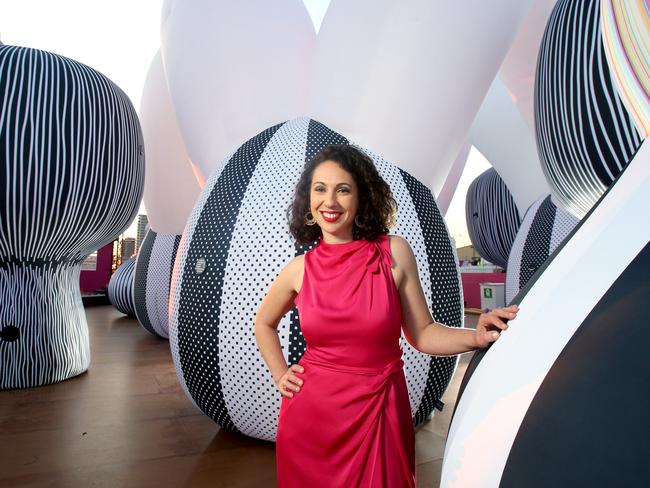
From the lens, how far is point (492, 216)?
4438 millimetres

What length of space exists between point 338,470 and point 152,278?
9.48 feet

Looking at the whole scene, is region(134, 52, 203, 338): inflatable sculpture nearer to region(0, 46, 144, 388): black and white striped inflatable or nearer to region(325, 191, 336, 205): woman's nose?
region(0, 46, 144, 388): black and white striped inflatable

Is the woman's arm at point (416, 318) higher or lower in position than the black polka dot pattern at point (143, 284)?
higher

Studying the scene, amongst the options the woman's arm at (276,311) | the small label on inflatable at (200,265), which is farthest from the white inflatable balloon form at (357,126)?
the woman's arm at (276,311)

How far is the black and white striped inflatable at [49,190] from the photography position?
6.05 ft

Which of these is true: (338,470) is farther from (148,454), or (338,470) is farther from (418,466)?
(148,454)

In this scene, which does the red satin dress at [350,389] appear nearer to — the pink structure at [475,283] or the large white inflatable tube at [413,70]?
the large white inflatable tube at [413,70]

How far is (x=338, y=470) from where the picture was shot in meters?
0.60

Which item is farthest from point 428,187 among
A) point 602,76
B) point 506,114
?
point 506,114

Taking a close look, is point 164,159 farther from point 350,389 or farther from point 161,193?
point 350,389

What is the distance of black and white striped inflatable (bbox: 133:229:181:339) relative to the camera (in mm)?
3102

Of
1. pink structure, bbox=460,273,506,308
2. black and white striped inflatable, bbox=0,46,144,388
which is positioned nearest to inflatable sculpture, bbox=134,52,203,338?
black and white striped inflatable, bbox=0,46,144,388

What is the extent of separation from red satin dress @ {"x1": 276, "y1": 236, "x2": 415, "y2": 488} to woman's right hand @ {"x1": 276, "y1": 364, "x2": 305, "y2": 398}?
0.04ft

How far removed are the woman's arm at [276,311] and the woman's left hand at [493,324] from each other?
0.97ft
